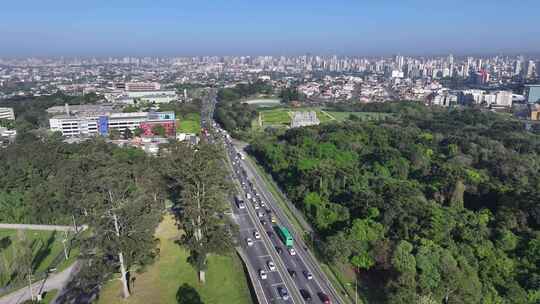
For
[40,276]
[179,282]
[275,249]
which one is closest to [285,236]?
[275,249]

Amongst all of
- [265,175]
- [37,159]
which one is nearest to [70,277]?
[37,159]

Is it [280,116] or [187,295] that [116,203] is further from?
[280,116]

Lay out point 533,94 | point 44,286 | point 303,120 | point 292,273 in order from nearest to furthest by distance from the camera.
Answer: point 44,286 < point 292,273 < point 303,120 < point 533,94

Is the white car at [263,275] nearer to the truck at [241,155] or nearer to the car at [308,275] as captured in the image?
the car at [308,275]

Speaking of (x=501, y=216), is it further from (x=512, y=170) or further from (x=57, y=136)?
(x=57, y=136)

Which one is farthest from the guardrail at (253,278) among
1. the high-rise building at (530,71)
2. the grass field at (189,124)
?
the high-rise building at (530,71)

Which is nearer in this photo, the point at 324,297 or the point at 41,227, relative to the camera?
the point at 324,297

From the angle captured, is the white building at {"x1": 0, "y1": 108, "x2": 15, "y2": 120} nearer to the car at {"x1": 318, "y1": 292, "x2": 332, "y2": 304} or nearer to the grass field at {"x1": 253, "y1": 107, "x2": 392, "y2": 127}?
the grass field at {"x1": 253, "y1": 107, "x2": 392, "y2": 127}
